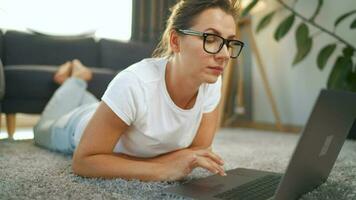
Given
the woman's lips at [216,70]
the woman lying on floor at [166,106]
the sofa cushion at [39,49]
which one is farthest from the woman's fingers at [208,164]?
the sofa cushion at [39,49]

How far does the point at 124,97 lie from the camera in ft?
3.04

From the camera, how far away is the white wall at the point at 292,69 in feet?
8.88

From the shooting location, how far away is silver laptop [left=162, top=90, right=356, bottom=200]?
25.6 inches

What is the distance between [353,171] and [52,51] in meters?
1.96

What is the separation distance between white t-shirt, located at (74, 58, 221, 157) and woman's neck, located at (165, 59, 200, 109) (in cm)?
2

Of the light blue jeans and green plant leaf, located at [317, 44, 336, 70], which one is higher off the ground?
green plant leaf, located at [317, 44, 336, 70]

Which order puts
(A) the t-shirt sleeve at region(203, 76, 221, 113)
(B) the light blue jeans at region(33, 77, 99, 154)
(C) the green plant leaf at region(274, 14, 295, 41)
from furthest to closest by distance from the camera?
(C) the green plant leaf at region(274, 14, 295, 41), (B) the light blue jeans at region(33, 77, 99, 154), (A) the t-shirt sleeve at region(203, 76, 221, 113)

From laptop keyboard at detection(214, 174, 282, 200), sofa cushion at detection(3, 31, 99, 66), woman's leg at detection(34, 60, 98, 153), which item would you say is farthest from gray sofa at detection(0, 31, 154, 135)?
laptop keyboard at detection(214, 174, 282, 200)

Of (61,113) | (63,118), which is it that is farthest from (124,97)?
(61,113)

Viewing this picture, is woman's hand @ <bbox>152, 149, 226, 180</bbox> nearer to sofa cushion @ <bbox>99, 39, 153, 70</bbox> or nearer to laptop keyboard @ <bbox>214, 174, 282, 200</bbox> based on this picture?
laptop keyboard @ <bbox>214, 174, 282, 200</bbox>

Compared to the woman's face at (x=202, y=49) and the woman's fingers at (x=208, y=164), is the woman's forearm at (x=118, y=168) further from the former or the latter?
the woman's face at (x=202, y=49)

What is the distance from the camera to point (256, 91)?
10.6 ft

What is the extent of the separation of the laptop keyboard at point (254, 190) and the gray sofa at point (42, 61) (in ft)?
3.54

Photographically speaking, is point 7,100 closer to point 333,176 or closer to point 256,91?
point 333,176
